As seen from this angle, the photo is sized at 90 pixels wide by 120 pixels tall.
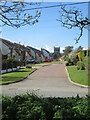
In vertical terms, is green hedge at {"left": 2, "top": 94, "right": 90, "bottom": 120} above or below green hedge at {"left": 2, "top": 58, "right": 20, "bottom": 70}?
below

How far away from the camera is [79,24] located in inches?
182

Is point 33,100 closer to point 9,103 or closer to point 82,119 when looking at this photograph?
point 9,103

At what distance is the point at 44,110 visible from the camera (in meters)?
4.17

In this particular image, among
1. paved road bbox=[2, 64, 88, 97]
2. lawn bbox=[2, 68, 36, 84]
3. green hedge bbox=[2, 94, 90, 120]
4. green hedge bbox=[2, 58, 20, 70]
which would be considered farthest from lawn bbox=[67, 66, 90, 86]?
green hedge bbox=[2, 94, 90, 120]

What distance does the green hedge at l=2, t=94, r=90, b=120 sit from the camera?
3.97 meters

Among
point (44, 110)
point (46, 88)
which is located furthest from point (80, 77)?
point (44, 110)

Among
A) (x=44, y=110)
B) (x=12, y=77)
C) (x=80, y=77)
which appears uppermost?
(x=44, y=110)

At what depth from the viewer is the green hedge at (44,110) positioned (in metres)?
3.97

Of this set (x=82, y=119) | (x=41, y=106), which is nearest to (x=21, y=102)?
(x=41, y=106)

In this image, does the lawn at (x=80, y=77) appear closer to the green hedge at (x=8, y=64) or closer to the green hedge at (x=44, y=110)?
the green hedge at (x=8, y=64)

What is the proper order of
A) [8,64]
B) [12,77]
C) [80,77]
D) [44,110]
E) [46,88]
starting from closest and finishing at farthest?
1. [44,110]
2. [46,88]
3. [80,77]
4. [12,77]
5. [8,64]

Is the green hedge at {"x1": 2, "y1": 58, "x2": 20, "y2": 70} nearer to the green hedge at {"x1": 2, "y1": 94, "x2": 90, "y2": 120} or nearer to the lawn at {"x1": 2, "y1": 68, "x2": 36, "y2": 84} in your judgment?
the lawn at {"x1": 2, "y1": 68, "x2": 36, "y2": 84}

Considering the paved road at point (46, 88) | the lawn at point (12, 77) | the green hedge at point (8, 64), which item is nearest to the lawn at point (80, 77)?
the paved road at point (46, 88)

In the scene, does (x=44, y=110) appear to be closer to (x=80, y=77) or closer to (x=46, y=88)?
(x=46, y=88)
